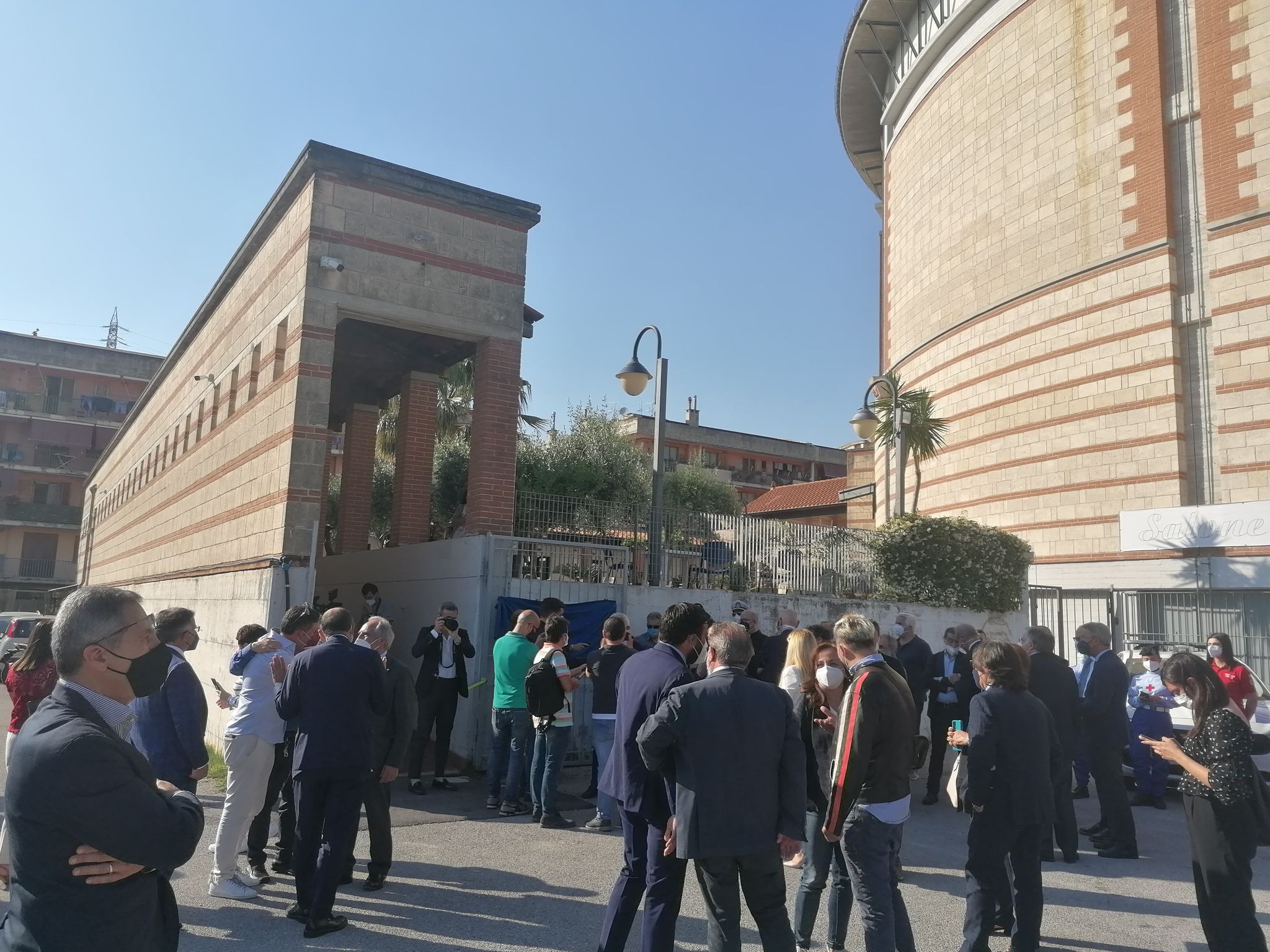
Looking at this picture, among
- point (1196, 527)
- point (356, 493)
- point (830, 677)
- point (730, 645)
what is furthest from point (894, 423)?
point (730, 645)

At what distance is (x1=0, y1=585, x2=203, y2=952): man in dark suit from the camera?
7.94ft

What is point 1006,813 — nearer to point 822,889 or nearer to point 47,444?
point 822,889

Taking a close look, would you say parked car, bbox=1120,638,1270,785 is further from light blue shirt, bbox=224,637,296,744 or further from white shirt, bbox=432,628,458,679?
light blue shirt, bbox=224,637,296,744

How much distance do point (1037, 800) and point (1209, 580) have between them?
13264 mm

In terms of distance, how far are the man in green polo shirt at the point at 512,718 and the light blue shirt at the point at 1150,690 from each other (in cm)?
581

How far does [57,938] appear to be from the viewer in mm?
2439

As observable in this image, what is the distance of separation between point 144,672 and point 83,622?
2.01ft

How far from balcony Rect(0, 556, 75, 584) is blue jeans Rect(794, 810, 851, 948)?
2011 inches

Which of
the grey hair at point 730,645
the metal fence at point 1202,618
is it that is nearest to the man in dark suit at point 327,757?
the grey hair at point 730,645

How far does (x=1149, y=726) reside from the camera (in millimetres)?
9031

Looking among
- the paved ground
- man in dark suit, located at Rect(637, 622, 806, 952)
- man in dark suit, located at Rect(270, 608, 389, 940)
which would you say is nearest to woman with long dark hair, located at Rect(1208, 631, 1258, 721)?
the paved ground

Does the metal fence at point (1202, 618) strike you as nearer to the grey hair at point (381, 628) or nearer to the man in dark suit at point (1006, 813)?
the man in dark suit at point (1006, 813)

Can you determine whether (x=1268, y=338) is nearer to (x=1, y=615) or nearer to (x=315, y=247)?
(x=315, y=247)

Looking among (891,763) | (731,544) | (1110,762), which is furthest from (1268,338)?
(891,763)
